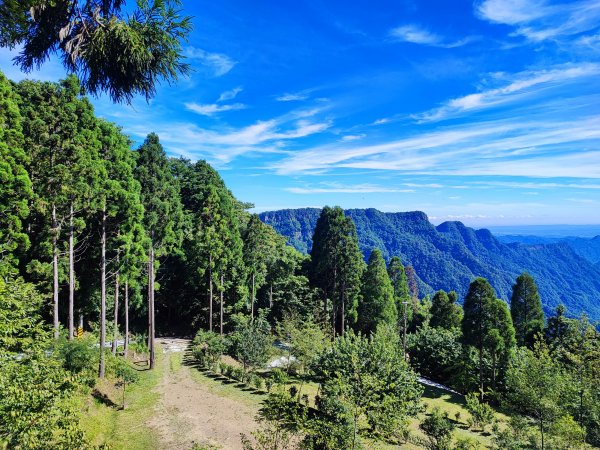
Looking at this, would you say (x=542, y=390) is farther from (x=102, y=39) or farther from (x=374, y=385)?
(x=102, y=39)

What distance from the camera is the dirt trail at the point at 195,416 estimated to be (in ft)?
45.3

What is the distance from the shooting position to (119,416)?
15.4 m

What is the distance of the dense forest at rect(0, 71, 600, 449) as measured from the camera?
30.5ft

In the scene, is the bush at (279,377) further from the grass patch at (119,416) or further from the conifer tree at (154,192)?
the conifer tree at (154,192)

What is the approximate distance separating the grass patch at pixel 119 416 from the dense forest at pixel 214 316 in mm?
915

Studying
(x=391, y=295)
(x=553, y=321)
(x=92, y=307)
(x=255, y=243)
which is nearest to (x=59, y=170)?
(x=92, y=307)

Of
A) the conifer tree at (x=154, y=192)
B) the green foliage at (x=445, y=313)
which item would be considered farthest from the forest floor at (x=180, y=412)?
the green foliage at (x=445, y=313)

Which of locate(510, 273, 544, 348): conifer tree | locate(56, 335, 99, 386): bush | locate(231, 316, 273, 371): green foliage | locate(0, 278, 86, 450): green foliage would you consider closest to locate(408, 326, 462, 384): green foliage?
locate(510, 273, 544, 348): conifer tree

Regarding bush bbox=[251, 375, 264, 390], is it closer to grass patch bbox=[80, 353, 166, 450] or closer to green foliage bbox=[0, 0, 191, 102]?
grass patch bbox=[80, 353, 166, 450]

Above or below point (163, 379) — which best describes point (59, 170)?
above

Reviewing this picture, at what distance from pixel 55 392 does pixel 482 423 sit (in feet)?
67.5

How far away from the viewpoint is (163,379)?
20.6 metres

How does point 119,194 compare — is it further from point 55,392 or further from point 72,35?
point 72,35

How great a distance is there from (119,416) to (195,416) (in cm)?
332
